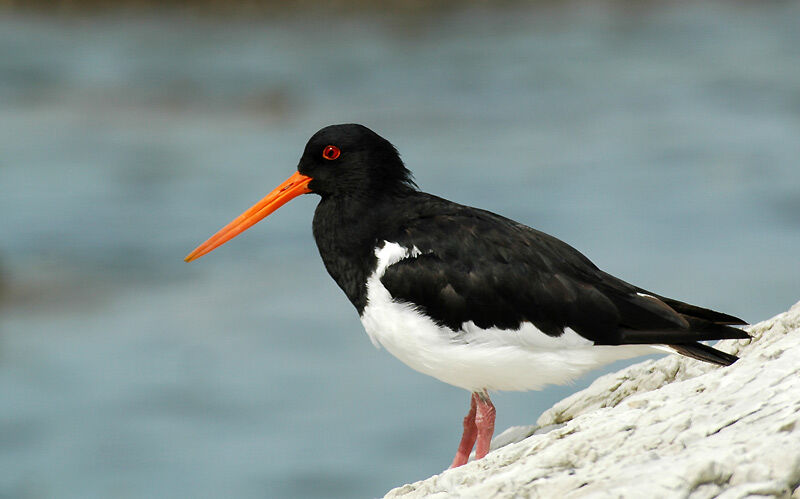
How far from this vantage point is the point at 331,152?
6449mm

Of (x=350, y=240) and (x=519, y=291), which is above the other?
(x=350, y=240)

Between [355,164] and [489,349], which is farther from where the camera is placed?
[355,164]

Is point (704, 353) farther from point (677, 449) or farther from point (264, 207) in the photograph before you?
point (264, 207)

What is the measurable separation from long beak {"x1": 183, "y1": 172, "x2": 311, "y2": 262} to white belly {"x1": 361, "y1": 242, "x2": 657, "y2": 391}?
1.22 metres

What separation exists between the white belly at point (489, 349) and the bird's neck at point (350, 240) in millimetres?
217

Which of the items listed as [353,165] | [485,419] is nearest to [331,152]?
[353,165]

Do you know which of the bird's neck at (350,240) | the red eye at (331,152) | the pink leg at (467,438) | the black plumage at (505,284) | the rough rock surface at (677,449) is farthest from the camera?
the red eye at (331,152)

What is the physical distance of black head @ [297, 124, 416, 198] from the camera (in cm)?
634

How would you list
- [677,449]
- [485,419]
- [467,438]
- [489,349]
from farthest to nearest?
[467,438]
[485,419]
[489,349]
[677,449]

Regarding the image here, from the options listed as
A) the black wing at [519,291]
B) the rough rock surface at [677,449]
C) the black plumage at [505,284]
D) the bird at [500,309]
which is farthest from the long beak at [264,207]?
the rough rock surface at [677,449]

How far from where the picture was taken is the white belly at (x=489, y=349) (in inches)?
223

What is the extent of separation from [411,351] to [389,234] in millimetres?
708

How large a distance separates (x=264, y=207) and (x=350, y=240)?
3.58ft

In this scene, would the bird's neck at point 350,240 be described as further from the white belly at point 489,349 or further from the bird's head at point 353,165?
the white belly at point 489,349
